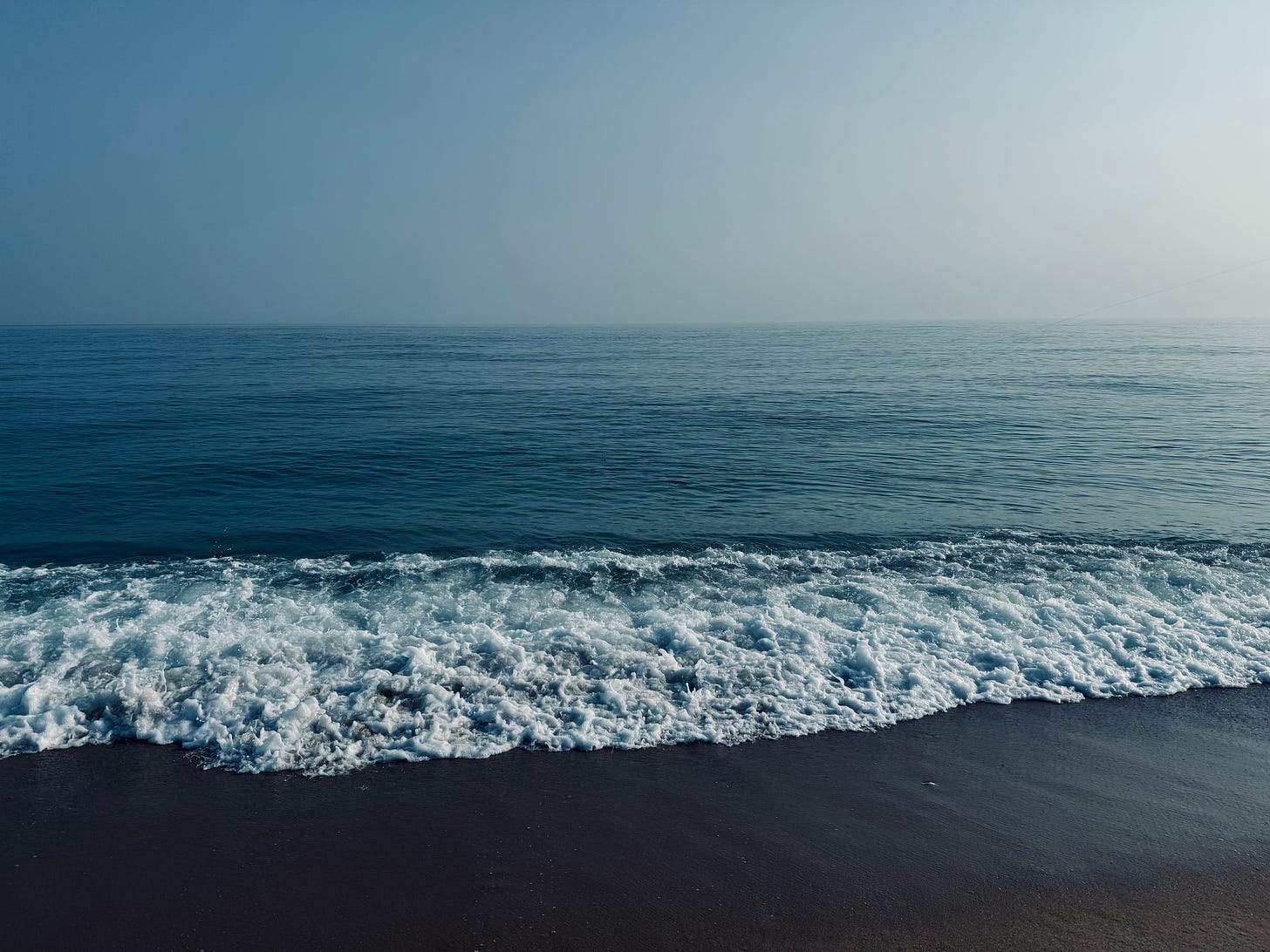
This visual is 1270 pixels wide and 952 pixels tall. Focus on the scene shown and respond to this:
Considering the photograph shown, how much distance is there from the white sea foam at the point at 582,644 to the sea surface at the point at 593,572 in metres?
0.06

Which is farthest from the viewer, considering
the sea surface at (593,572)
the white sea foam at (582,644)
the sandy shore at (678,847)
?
the sea surface at (593,572)

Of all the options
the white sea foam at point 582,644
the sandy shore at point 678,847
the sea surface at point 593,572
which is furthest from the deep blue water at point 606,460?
the sandy shore at point 678,847

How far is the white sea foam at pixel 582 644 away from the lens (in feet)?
31.8

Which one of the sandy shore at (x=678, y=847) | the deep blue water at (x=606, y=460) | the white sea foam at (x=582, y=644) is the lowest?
the sandy shore at (x=678, y=847)

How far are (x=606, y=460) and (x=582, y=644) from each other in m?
13.9

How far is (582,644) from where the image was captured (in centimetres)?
1186

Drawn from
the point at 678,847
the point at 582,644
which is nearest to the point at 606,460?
the point at 582,644

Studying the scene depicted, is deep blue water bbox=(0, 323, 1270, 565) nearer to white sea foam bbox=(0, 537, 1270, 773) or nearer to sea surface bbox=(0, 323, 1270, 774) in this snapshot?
sea surface bbox=(0, 323, 1270, 774)

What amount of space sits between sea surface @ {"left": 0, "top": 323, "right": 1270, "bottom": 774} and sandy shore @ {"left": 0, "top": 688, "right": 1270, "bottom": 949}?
701mm

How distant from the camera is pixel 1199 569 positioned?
15.1m

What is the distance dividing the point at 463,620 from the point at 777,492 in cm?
1101

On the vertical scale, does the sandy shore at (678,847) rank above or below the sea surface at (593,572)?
below

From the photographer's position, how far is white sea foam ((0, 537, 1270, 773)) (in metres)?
9.68

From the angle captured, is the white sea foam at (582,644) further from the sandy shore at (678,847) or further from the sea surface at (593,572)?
the sandy shore at (678,847)
